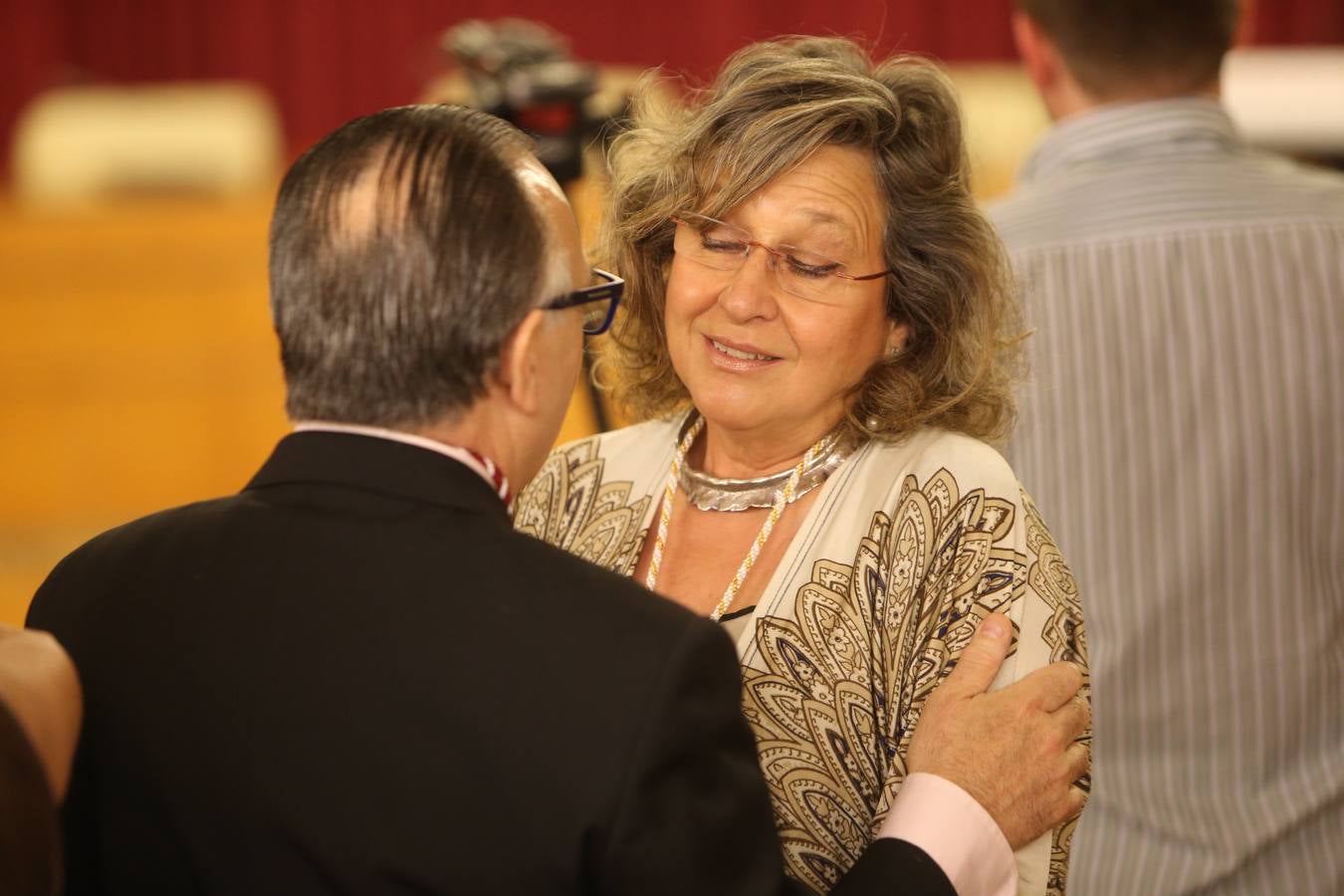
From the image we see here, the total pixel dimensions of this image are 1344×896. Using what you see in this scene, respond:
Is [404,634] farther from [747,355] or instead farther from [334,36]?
[334,36]

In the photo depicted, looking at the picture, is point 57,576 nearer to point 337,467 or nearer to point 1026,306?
point 337,467

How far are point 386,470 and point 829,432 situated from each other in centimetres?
71

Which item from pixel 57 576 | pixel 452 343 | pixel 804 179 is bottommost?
pixel 57 576

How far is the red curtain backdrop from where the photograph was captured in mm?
7344

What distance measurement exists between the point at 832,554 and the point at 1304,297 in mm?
888

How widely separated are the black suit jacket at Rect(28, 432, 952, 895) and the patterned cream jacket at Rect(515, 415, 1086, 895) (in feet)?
1.24

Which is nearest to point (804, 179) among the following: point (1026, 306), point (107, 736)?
point (1026, 306)

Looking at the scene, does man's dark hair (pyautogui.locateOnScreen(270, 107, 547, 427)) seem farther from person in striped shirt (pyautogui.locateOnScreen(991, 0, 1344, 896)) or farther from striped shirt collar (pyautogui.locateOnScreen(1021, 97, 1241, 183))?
striped shirt collar (pyautogui.locateOnScreen(1021, 97, 1241, 183))

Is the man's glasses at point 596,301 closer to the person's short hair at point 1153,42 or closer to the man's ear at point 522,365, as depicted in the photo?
the man's ear at point 522,365

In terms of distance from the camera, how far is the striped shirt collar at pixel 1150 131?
221 cm

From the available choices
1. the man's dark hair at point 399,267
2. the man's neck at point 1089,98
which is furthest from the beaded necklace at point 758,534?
the man's neck at point 1089,98

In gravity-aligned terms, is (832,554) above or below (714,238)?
below

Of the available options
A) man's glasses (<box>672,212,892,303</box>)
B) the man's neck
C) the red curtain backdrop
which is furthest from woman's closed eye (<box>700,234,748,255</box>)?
the red curtain backdrop

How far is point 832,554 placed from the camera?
5.41ft
